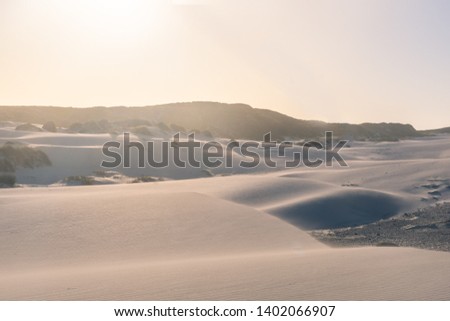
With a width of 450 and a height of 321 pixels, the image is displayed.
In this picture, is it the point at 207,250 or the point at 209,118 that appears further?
the point at 209,118

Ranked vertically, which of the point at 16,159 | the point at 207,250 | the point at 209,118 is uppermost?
the point at 209,118

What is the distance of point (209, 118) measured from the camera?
350 feet

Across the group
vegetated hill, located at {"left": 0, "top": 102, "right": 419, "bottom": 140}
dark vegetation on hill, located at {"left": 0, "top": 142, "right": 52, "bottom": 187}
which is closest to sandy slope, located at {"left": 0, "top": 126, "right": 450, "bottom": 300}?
dark vegetation on hill, located at {"left": 0, "top": 142, "right": 52, "bottom": 187}

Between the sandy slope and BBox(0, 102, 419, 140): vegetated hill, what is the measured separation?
249ft

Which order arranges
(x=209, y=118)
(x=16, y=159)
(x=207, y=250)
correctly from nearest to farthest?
(x=207, y=250) < (x=16, y=159) < (x=209, y=118)

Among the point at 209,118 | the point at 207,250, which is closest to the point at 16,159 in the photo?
the point at 207,250

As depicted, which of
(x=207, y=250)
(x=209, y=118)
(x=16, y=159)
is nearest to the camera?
(x=207, y=250)

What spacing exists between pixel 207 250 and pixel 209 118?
310 ft

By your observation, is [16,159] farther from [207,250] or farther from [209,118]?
[209,118]

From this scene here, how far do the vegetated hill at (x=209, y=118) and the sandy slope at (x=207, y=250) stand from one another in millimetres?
75795

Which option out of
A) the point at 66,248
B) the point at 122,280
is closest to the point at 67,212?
the point at 66,248

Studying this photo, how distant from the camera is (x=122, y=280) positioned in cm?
847

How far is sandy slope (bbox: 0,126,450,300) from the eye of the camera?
7.84m
